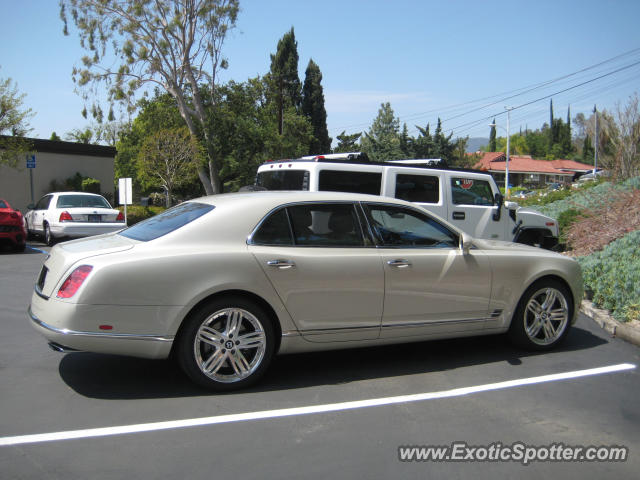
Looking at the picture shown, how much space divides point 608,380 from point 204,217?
372 centimetres

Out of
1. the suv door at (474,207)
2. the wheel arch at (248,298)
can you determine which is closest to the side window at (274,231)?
the wheel arch at (248,298)

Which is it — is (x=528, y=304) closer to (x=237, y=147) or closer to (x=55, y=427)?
(x=55, y=427)

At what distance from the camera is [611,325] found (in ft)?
22.3

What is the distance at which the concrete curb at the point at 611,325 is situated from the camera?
634 cm

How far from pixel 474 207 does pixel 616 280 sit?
2612 millimetres

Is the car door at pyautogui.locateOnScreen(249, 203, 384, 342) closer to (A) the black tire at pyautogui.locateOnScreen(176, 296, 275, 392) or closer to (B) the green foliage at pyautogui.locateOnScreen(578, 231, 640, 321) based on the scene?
(A) the black tire at pyautogui.locateOnScreen(176, 296, 275, 392)

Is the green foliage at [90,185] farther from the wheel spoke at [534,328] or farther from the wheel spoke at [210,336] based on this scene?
the wheel spoke at [534,328]

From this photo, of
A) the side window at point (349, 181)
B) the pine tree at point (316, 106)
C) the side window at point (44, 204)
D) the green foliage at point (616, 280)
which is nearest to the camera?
the green foliage at point (616, 280)

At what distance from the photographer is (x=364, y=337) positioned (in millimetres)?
4926

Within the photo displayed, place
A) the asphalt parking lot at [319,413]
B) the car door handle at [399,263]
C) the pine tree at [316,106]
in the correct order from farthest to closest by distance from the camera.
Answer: the pine tree at [316,106]
the car door handle at [399,263]
the asphalt parking lot at [319,413]

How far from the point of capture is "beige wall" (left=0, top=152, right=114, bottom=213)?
25.0 m

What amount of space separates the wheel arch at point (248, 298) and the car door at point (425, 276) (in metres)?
0.94

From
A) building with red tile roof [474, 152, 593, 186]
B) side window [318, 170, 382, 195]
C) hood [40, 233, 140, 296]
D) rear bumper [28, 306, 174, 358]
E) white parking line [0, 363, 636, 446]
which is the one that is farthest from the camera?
building with red tile roof [474, 152, 593, 186]

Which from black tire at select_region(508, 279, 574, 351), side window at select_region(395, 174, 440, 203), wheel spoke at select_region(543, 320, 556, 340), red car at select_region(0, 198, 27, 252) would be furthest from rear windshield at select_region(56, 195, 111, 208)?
wheel spoke at select_region(543, 320, 556, 340)
